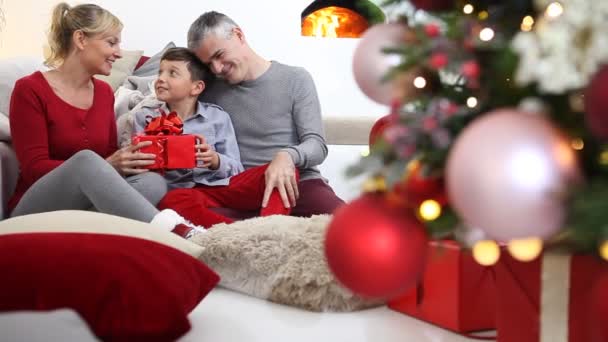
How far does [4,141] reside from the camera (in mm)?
2291

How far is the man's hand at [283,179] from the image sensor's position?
2064mm

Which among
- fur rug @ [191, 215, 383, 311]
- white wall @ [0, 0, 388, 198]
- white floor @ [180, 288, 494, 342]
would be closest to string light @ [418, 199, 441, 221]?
white floor @ [180, 288, 494, 342]

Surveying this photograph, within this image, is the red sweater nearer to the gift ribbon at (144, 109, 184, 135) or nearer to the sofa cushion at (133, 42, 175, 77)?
the gift ribbon at (144, 109, 184, 135)

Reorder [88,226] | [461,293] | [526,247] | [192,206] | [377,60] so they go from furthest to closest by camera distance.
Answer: [192,206], [88,226], [461,293], [377,60], [526,247]

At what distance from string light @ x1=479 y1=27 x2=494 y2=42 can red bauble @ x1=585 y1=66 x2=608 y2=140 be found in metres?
0.14

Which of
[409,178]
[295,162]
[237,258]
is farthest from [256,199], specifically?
[409,178]

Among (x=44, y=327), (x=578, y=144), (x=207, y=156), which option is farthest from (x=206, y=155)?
(x=578, y=144)

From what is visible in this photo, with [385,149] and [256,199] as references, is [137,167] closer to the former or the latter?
[256,199]

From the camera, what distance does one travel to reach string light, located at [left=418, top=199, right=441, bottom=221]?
69cm

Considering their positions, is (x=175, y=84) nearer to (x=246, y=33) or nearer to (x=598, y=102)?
(x=246, y=33)

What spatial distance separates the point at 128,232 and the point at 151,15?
6.96 ft

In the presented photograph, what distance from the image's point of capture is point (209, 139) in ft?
7.43

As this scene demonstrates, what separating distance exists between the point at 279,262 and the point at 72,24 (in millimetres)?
1152

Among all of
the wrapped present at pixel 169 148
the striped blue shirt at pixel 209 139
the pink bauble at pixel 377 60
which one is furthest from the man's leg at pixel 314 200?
the pink bauble at pixel 377 60
